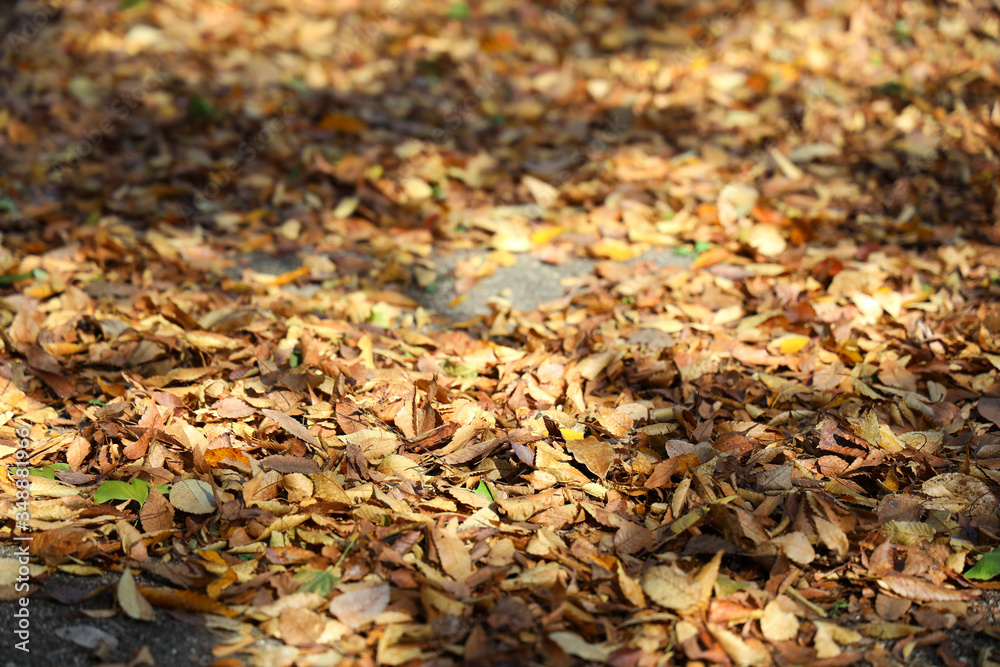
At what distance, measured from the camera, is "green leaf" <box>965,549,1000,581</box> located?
185 centimetres

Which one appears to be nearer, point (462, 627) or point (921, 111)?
point (462, 627)

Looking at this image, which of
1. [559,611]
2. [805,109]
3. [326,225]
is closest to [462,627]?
[559,611]

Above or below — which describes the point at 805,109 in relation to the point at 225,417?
above

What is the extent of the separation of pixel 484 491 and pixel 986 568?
1.16m

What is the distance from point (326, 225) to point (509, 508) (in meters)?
2.06

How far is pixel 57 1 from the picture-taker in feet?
16.7

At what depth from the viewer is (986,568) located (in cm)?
186

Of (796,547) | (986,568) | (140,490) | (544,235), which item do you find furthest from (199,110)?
(986,568)

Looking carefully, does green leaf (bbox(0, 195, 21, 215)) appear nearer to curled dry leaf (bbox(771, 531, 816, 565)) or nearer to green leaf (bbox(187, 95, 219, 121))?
green leaf (bbox(187, 95, 219, 121))

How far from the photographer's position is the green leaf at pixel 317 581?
5.84 feet

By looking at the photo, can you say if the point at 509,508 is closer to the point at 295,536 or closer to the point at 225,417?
the point at 295,536

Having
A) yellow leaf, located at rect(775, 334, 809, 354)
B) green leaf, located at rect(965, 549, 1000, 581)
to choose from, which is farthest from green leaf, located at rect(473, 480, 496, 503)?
yellow leaf, located at rect(775, 334, 809, 354)

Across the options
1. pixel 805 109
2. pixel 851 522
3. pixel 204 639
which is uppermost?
pixel 805 109

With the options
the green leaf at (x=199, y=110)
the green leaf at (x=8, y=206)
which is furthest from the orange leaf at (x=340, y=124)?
the green leaf at (x=8, y=206)
